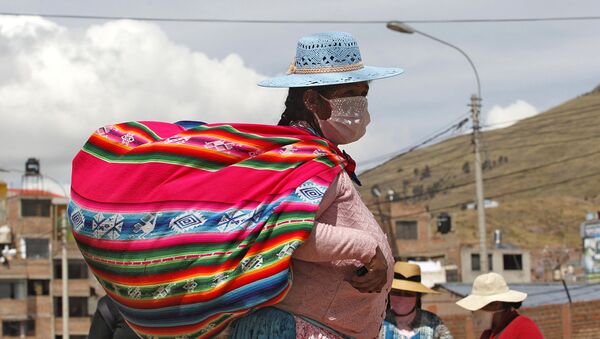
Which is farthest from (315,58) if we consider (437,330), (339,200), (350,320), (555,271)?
(555,271)

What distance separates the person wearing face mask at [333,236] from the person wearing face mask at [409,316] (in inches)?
181

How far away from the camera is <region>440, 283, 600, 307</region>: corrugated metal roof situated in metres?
48.8

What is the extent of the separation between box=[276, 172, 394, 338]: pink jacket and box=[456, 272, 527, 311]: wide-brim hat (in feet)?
16.5

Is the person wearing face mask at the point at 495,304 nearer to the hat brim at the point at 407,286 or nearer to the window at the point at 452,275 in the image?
the hat brim at the point at 407,286

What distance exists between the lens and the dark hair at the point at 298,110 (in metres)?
4.30

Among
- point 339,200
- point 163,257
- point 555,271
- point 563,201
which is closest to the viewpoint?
point 163,257

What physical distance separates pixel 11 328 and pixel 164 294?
86.4 m

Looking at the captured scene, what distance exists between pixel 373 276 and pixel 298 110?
0.65 meters

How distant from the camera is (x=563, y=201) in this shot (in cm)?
19862

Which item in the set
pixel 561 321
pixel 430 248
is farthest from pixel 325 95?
pixel 430 248

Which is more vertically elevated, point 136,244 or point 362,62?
point 362,62

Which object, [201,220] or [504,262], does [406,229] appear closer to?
[504,262]

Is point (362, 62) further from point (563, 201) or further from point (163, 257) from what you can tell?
point (563, 201)

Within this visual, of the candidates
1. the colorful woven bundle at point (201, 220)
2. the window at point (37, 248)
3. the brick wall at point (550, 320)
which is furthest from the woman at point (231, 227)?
the window at point (37, 248)
